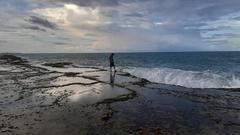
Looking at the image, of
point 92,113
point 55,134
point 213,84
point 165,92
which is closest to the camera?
point 55,134

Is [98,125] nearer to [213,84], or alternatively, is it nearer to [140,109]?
[140,109]

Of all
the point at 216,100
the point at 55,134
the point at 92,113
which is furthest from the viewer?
the point at 216,100

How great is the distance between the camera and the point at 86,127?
33.6 ft

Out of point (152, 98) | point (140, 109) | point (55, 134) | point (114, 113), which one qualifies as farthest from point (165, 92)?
point (55, 134)

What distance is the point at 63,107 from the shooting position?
541 inches

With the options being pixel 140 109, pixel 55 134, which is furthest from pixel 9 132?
pixel 140 109

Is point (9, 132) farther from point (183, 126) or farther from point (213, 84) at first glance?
point (213, 84)

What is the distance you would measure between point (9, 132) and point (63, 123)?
7.05 ft

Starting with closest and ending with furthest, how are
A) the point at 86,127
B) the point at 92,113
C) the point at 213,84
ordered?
the point at 86,127 → the point at 92,113 → the point at 213,84

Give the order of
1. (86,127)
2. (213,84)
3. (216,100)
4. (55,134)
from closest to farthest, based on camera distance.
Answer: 1. (55,134)
2. (86,127)
3. (216,100)
4. (213,84)

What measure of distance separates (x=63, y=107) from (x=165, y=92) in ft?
27.3

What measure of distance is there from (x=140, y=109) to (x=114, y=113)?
1.63 m

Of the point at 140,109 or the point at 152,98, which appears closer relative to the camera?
the point at 140,109

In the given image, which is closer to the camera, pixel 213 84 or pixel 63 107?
pixel 63 107
